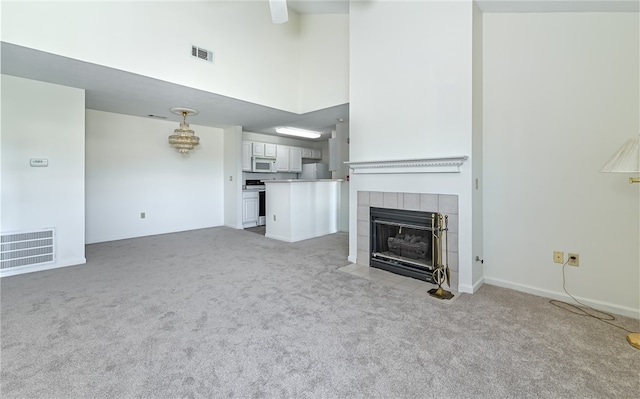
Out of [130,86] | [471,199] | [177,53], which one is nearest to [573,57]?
[471,199]

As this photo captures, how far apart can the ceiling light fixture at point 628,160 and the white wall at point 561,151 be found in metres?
0.41

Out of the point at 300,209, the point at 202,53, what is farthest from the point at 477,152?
the point at 202,53

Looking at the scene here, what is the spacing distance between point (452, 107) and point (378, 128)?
0.83 meters

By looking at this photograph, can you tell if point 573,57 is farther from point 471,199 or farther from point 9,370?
point 9,370

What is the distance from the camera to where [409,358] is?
170cm

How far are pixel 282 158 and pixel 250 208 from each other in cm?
172

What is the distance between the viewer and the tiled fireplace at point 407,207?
2770 millimetres

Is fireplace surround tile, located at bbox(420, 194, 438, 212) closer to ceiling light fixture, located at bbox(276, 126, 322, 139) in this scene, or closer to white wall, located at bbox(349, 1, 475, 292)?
white wall, located at bbox(349, 1, 475, 292)

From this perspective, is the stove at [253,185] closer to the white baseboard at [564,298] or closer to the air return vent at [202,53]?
the air return vent at [202,53]

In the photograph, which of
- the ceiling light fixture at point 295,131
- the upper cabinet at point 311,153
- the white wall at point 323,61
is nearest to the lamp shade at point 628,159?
the white wall at point 323,61

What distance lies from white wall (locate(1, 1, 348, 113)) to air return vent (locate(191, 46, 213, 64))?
0.18 ft

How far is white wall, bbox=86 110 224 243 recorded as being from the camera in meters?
4.98

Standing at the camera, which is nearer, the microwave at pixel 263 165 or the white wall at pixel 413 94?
the white wall at pixel 413 94

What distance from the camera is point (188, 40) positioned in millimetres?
3604
